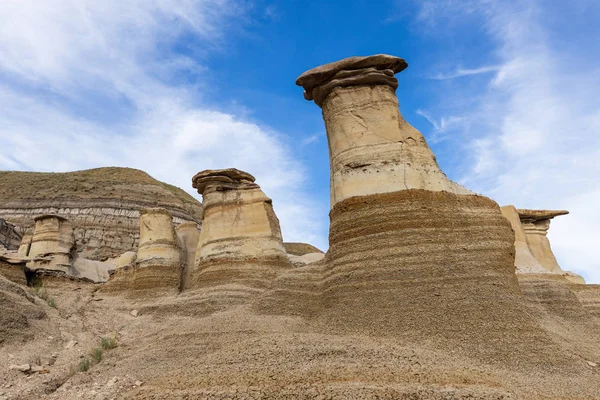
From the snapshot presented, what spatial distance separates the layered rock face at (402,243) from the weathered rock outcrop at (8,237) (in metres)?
29.7

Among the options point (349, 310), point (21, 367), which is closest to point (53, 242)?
point (21, 367)

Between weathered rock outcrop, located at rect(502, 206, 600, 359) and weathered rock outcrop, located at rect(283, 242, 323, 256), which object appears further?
weathered rock outcrop, located at rect(283, 242, 323, 256)

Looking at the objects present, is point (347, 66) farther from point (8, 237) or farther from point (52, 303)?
→ point (8, 237)

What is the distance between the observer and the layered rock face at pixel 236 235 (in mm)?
14930

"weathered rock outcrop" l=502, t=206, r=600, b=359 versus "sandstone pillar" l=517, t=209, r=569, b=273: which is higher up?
"sandstone pillar" l=517, t=209, r=569, b=273

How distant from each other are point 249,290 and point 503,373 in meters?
8.25

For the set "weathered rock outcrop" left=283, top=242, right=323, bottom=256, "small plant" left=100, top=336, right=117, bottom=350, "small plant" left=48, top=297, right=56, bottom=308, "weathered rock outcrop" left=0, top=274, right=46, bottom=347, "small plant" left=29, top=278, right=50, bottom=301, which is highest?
"weathered rock outcrop" left=283, top=242, right=323, bottom=256

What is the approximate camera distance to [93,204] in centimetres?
5078

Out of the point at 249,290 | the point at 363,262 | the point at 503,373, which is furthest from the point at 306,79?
the point at 503,373

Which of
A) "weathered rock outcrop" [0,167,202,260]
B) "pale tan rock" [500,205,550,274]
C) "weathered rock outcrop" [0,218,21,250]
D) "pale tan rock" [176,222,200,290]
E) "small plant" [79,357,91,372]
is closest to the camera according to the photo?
"small plant" [79,357,91,372]

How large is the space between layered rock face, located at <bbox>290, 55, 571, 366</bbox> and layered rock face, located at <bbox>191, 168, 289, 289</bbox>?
3575mm

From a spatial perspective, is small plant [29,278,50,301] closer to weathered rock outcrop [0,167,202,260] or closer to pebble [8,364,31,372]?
pebble [8,364,31,372]

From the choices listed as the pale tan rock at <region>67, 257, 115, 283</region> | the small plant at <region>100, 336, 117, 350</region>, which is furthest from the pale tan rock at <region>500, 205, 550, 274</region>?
the pale tan rock at <region>67, 257, 115, 283</region>

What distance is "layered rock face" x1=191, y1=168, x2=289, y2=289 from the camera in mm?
14930
